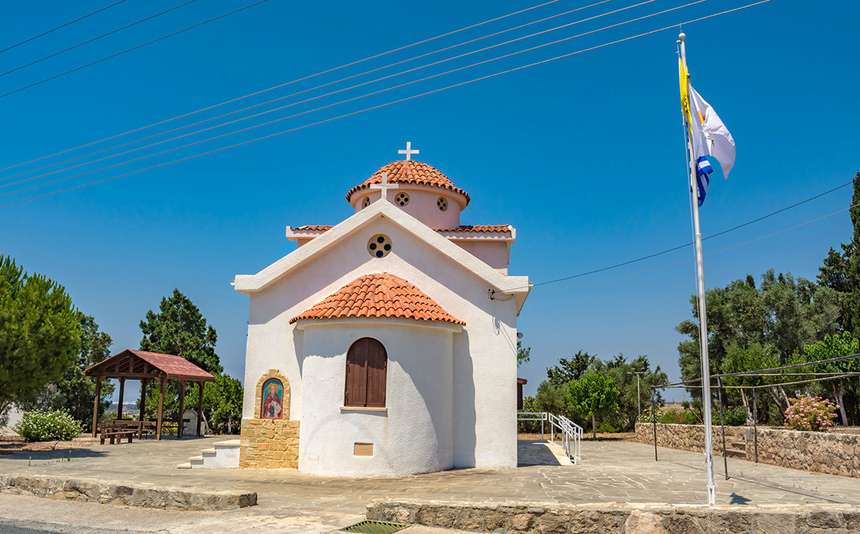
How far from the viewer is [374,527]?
332 inches

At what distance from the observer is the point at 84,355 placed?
3619 centimetres

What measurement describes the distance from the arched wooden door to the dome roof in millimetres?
8276

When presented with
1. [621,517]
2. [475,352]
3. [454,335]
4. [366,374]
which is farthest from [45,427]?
[621,517]

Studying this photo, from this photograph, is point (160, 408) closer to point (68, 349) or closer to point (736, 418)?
point (68, 349)

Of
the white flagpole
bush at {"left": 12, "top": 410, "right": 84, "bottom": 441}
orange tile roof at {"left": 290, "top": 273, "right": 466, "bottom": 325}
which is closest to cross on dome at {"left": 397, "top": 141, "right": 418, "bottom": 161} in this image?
orange tile roof at {"left": 290, "top": 273, "right": 466, "bottom": 325}

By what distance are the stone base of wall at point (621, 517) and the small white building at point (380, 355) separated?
6321 mm

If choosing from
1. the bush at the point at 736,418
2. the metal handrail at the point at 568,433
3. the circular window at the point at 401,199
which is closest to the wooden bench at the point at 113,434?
the circular window at the point at 401,199

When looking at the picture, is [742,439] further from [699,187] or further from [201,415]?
[201,415]

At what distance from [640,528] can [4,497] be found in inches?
412

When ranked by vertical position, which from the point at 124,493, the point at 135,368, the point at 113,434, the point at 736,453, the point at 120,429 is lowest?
the point at 736,453

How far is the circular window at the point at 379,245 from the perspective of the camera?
1788 centimetres

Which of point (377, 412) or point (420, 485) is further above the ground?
point (377, 412)

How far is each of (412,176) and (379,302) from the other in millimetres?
7792

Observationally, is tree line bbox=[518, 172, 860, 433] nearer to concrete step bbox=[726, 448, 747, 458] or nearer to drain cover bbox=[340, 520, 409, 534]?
concrete step bbox=[726, 448, 747, 458]
